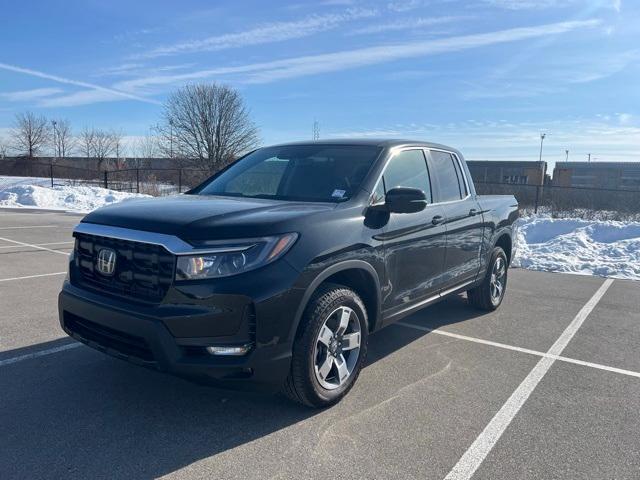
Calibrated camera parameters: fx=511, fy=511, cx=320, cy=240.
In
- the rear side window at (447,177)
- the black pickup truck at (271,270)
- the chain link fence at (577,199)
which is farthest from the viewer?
the chain link fence at (577,199)

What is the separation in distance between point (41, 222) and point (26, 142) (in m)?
49.6

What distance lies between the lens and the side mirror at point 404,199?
3.74 metres

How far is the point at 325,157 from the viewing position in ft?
14.7

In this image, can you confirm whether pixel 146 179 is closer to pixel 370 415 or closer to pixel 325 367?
pixel 325 367

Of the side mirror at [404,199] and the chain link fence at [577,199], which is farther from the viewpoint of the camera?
the chain link fence at [577,199]

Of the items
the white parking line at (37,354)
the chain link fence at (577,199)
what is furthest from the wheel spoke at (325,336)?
the chain link fence at (577,199)

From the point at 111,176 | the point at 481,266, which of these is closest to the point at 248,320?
the point at 481,266

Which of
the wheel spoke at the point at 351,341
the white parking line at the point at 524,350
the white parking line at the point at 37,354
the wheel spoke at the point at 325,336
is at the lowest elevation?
the white parking line at the point at 524,350

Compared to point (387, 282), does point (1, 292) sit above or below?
below

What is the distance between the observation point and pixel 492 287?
20.4 ft

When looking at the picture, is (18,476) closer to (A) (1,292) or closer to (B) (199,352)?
(B) (199,352)

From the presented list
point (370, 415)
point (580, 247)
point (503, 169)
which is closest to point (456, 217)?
point (370, 415)

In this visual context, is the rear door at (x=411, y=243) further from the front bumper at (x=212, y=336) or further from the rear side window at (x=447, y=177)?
the front bumper at (x=212, y=336)

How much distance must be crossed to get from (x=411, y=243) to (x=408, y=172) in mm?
711
